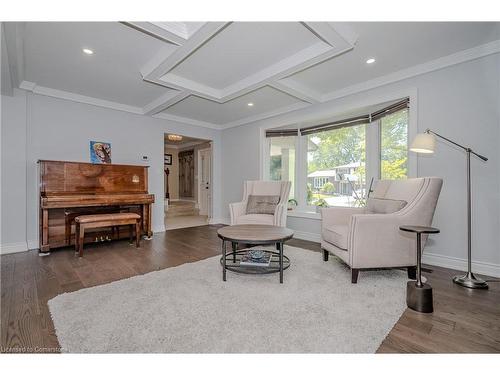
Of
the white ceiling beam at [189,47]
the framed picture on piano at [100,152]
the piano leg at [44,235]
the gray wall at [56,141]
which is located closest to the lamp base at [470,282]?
the white ceiling beam at [189,47]

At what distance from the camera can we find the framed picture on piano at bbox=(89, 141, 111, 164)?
158 inches

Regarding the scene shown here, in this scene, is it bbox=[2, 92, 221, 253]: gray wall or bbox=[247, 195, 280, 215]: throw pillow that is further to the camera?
bbox=[247, 195, 280, 215]: throw pillow

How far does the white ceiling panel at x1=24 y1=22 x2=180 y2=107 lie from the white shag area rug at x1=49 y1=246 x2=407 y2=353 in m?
2.35

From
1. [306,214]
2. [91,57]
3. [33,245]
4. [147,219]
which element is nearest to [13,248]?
[33,245]

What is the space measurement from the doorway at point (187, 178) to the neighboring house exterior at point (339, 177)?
3.32m

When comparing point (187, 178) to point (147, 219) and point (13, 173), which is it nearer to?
point (147, 219)

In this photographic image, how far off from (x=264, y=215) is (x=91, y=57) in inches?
114

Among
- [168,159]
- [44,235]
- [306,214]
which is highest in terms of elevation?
[168,159]

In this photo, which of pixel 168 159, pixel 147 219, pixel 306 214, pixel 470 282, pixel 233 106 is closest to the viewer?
pixel 470 282

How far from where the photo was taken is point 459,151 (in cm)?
263

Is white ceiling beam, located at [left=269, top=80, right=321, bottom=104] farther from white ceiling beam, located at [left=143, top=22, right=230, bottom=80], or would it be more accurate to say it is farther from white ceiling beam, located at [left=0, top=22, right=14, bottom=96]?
white ceiling beam, located at [left=0, top=22, right=14, bottom=96]

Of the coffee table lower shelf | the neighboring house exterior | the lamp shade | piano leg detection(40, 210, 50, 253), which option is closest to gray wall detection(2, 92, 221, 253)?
piano leg detection(40, 210, 50, 253)
